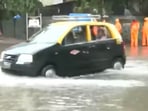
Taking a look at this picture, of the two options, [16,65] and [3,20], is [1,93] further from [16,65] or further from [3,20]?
[3,20]

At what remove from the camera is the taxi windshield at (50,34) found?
15418mm

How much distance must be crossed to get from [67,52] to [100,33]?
170 centimetres

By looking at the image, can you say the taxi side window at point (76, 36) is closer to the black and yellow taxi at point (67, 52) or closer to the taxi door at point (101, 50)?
the black and yellow taxi at point (67, 52)

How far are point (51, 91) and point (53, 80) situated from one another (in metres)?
1.76

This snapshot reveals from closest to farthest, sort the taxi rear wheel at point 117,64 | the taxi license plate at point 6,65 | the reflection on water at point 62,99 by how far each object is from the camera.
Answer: the reflection on water at point 62,99 → the taxi license plate at point 6,65 → the taxi rear wheel at point 117,64

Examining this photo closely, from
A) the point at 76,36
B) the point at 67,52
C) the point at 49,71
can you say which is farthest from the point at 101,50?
the point at 49,71

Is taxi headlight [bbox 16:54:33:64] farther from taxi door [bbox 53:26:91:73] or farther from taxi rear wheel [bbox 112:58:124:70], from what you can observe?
taxi rear wheel [bbox 112:58:124:70]

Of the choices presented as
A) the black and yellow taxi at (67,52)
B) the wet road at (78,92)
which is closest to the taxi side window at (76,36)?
the black and yellow taxi at (67,52)

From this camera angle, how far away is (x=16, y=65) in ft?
48.2

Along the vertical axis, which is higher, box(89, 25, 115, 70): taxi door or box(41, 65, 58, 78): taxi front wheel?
box(89, 25, 115, 70): taxi door

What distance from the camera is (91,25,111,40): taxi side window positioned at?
53.0 ft

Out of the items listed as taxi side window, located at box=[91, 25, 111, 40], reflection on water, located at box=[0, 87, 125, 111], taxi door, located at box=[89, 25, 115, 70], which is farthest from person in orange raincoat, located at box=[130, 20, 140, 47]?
reflection on water, located at box=[0, 87, 125, 111]

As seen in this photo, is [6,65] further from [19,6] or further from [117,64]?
[19,6]

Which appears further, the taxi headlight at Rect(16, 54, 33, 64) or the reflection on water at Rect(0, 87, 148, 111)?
the taxi headlight at Rect(16, 54, 33, 64)
